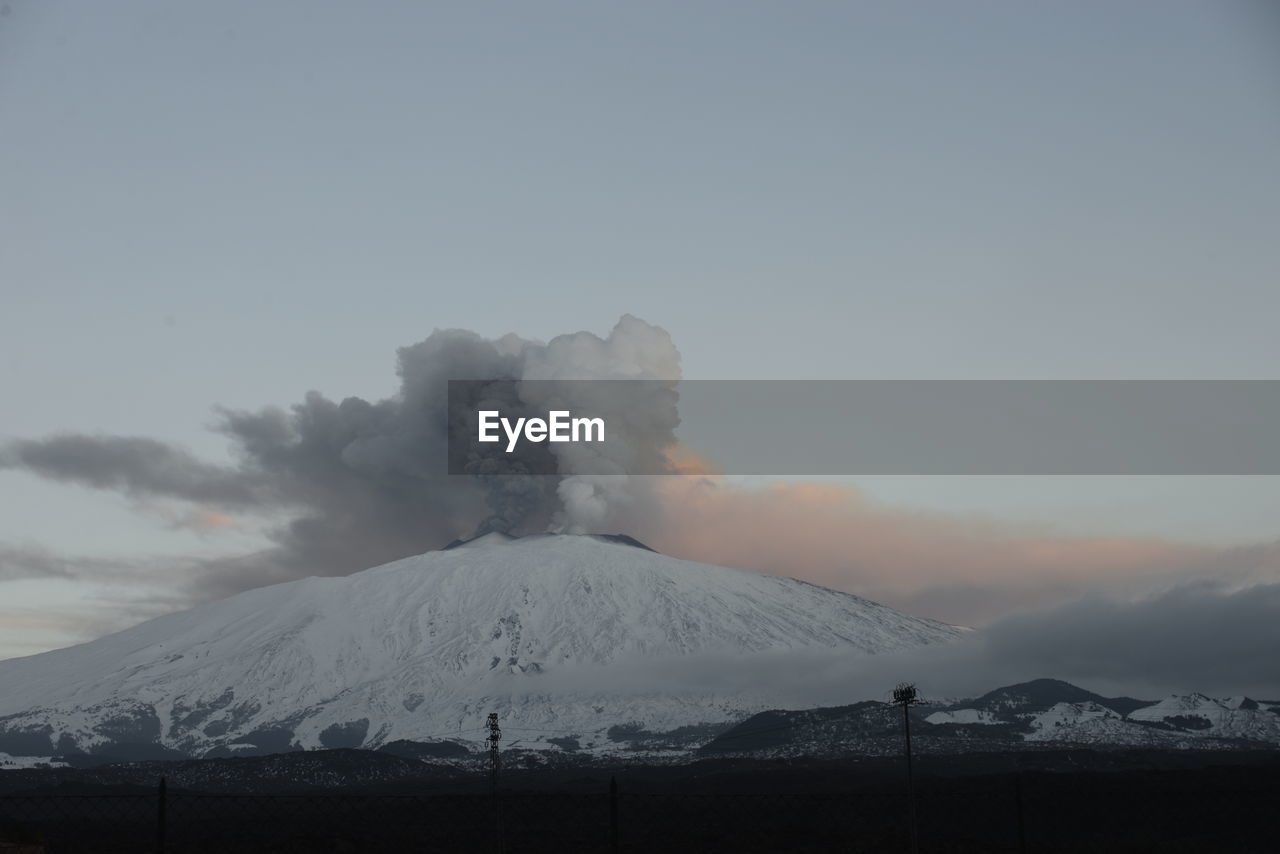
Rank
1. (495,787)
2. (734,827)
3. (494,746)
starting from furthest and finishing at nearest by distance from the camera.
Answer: (734,827), (494,746), (495,787)

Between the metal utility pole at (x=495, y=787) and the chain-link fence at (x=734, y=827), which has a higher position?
A: the metal utility pole at (x=495, y=787)

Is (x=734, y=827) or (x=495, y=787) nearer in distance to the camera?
(x=495, y=787)

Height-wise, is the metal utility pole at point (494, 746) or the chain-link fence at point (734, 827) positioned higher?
the metal utility pole at point (494, 746)

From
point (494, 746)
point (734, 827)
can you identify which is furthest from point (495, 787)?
point (734, 827)

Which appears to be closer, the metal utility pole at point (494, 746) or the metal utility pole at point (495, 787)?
the metal utility pole at point (495, 787)

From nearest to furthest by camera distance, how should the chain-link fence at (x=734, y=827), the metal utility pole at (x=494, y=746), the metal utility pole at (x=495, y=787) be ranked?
the metal utility pole at (x=495, y=787) → the metal utility pole at (x=494, y=746) → the chain-link fence at (x=734, y=827)

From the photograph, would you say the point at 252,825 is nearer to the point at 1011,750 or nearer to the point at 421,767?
→ the point at 421,767

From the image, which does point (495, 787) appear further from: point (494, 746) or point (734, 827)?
point (734, 827)

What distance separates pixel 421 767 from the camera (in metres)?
188

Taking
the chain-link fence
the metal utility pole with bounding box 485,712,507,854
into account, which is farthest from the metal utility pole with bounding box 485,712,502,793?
the chain-link fence

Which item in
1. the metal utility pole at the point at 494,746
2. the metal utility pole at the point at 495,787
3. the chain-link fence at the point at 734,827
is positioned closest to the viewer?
the metal utility pole at the point at 495,787

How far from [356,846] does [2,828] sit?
4037 centimetres

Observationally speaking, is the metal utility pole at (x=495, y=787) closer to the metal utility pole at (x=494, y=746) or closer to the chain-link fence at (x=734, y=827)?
the metal utility pole at (x=494, y=746)

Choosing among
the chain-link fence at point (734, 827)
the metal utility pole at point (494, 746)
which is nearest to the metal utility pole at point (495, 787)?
the metal utility pole at point (494, 746)
